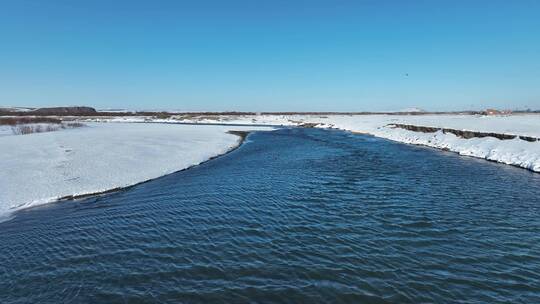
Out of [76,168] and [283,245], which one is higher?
[76,168]

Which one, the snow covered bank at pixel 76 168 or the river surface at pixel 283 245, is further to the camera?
the snow covered bank at pixel 76 168

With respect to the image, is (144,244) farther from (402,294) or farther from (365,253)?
(402,294)

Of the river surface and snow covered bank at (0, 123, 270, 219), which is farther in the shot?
snow covered bank at (0, 123, 270, 219)

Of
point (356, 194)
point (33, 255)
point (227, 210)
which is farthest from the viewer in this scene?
point (356, 194)

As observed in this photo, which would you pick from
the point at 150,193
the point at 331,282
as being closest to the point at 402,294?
the point at 331,282

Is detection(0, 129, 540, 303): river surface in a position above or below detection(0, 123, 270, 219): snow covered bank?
below

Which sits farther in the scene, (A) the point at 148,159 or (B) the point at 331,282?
(A) the point at 148,159

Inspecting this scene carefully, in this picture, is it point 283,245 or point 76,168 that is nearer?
point 283,245

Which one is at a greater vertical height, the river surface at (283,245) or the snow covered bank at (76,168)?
the snow covered bank at (76,168)
